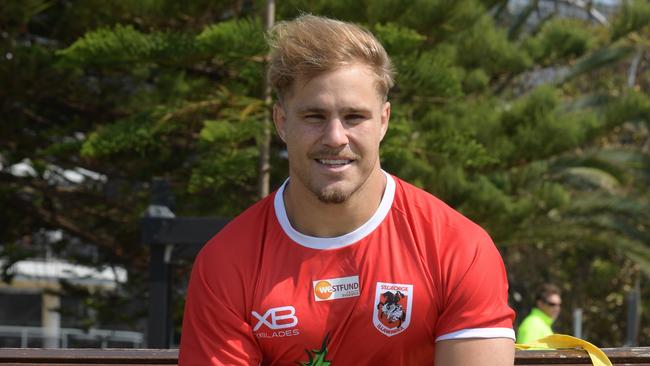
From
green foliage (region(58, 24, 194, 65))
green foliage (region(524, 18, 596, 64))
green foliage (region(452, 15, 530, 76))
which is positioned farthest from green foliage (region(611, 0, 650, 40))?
green foliage (region(58, 24, 194, 65))

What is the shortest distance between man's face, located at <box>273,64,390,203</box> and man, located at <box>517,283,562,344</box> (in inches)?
222

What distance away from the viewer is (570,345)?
344 centimetres

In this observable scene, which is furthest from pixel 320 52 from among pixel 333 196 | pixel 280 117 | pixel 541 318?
pixel 541 318

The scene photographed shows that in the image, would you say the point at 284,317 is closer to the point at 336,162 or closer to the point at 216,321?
the point at 216,321

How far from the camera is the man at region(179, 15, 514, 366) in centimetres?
267

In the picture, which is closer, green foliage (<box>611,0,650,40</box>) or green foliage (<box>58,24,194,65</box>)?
green foliage (<box>58,24,194,65</box>)

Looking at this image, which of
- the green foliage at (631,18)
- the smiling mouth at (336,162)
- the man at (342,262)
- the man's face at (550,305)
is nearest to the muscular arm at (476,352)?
the man at (342,262)

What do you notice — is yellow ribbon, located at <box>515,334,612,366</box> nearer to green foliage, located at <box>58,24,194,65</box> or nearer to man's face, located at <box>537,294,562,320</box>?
man's face, located at <box>537,294,562,320</box>

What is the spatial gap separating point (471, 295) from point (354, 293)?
29cm

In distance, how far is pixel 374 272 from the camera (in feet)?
9.01

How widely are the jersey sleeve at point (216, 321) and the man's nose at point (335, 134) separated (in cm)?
43

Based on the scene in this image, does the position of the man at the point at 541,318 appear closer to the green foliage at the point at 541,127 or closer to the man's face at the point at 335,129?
the green foliage at the point at 541,127

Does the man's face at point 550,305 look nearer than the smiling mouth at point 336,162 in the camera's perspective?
No

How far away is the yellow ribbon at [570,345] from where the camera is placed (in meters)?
3.24
